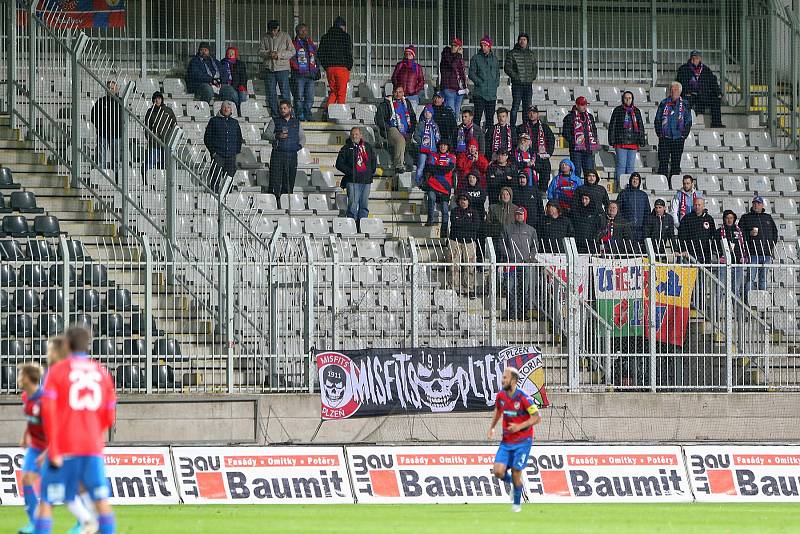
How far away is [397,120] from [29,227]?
713 cm

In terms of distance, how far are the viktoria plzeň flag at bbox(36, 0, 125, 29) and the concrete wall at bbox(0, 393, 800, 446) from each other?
1098cm

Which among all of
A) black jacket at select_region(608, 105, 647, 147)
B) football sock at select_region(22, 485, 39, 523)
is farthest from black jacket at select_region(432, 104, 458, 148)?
football sock at select_region(22, 485, 39, 523)

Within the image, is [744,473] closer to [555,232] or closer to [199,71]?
[555,232]

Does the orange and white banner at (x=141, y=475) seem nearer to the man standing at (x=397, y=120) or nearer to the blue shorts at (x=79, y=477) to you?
the blue shorts at (x=79, y=477)

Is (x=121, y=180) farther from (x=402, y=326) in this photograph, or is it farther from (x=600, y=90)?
(x=600, y=90)

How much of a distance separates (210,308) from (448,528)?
6924mm

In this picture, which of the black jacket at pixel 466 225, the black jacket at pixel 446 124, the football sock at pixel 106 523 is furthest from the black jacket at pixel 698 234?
the football sock at pixel 106 523

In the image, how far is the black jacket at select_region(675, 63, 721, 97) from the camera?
30406mm

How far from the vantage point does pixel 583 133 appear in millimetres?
27547

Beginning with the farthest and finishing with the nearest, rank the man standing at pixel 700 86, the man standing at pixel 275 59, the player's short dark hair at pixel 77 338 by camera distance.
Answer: the man standing at pixel 700 86
the man standing at pixel 275 59
the player's short dark hair at pixel 77 338

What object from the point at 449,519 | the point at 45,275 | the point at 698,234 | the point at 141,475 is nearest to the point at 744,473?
the point at 449,519

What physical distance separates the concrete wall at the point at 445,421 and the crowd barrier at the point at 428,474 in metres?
2.30

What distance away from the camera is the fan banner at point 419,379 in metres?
21.9

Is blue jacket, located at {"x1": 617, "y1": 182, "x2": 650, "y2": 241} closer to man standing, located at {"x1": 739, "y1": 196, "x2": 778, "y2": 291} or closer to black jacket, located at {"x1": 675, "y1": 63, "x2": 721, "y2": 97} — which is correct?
man standing, located at {"x1": 739, "y1": 196, "x2": 778, "y2": 291}
